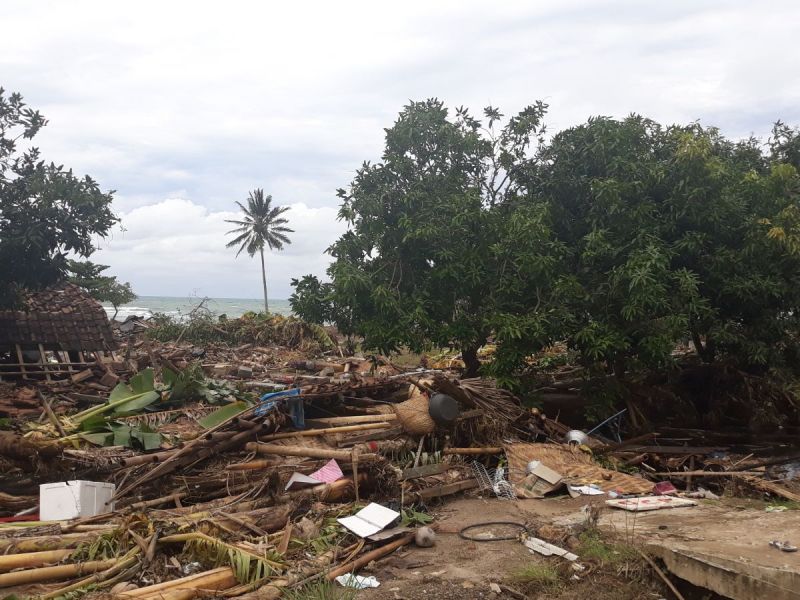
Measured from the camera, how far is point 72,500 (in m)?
6.57

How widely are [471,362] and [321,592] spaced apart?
7.92 m

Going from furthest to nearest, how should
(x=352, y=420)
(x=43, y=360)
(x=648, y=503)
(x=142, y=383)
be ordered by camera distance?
(x=43, y=360) < (x=142, y=383) < (x=352, y=420) < (x=648, y=503)

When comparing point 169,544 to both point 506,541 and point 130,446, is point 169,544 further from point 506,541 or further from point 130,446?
point 130,446

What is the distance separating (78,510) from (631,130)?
32.3 ft

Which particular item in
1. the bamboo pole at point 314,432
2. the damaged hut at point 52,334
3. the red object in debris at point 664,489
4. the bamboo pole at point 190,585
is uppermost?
the damaged hut at point 52,334

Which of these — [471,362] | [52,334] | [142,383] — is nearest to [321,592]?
[142,383]

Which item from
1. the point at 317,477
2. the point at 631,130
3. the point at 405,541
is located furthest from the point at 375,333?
the point at 631,130

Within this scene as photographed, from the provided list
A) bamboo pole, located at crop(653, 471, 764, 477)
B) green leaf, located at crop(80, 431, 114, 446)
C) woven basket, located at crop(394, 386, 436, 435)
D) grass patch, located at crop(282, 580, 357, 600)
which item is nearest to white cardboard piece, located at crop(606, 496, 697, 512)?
bamboo pole, located at crop(653, 471, 764, 477)

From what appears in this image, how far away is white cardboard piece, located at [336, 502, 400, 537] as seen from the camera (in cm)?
610

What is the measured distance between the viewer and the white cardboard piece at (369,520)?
6.10 m

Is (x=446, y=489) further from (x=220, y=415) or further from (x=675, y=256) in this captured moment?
(x=675, y=256)

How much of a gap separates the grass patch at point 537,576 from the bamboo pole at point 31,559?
3.66 metres

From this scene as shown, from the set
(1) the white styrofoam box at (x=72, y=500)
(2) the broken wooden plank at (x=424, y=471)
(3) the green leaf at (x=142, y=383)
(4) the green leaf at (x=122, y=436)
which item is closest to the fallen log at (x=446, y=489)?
(2) the broken wooden plank at (x=424, y=471)

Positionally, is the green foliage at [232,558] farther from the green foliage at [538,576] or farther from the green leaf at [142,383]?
the green leaf at [142,383]
